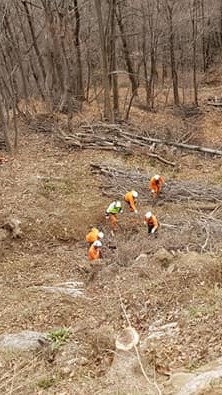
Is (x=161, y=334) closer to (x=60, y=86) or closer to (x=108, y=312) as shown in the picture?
(x=108, y=312)

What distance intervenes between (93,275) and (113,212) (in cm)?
272

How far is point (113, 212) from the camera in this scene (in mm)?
13312

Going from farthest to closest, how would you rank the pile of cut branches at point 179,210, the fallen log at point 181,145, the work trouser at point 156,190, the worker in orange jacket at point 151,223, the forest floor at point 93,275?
the fallen log at point 181,145 → the work trouser at point 156,190 → the worker in orange jacket at point 151,223 → the pile of cut branches at point 179,210 → the forest floor at point 93,275

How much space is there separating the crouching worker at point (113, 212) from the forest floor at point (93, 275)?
0.30 m

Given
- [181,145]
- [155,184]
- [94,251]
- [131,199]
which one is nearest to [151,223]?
[131,199]

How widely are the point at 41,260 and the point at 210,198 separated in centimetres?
518

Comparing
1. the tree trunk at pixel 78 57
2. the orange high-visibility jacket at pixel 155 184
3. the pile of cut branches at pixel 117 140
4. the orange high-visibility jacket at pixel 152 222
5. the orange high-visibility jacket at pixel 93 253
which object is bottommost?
the orange high-visibility jacket at pixel 93 253

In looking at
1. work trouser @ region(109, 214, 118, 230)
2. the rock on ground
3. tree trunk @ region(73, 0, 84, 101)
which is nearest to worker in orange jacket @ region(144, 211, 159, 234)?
work trouser @ region(109, 214, 118, 230)

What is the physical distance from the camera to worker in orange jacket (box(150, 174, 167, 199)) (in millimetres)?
14617

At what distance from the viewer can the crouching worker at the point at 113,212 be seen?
13.3m

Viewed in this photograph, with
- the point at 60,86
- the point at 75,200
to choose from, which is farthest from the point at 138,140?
the point at 60,86

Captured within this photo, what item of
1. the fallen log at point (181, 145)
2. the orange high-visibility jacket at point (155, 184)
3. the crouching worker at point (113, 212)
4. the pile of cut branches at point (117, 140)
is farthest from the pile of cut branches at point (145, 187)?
the fallen log at point (181, 145)

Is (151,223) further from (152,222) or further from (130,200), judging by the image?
(130,200)

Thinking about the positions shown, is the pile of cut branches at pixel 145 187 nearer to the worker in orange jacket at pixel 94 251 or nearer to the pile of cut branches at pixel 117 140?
the pile of cut branches at pixel 117 140
